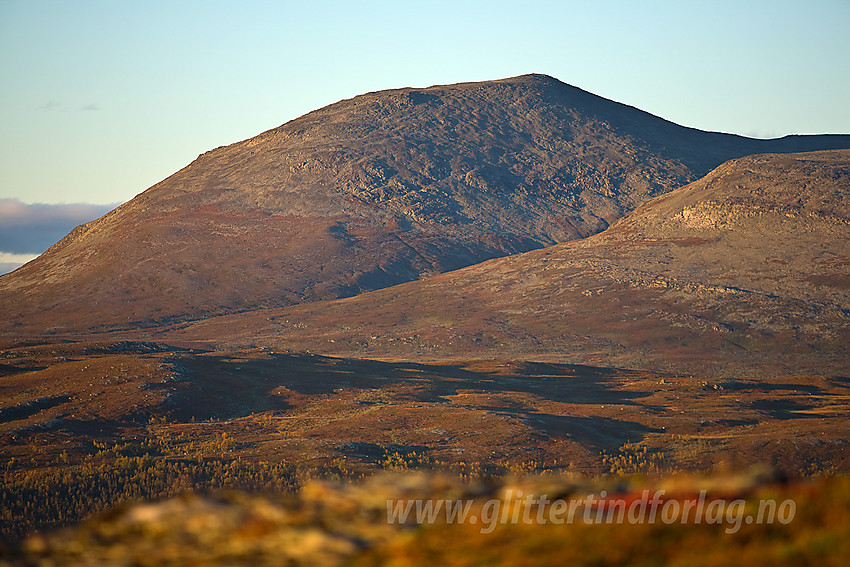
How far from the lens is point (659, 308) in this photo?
16438 cm

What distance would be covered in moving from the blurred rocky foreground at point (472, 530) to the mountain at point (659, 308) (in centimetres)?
12576

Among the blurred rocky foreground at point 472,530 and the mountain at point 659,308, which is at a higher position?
the blurred rocky foreground at point 472,530

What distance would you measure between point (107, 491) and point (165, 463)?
6343 mm

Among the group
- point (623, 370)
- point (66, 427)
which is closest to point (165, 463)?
point (66, 427)

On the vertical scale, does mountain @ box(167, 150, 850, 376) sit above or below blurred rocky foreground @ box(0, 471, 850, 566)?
below

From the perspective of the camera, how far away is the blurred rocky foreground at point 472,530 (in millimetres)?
10250

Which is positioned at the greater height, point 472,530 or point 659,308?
point 472,530

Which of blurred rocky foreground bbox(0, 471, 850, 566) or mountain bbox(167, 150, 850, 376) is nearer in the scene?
blurred rocky foreground bbox(0, 471, 850, 566)

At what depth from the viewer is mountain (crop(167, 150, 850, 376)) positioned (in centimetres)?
14538

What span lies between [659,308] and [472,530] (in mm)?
159985

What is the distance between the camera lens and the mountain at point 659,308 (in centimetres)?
14538

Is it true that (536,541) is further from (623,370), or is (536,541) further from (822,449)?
(623,370)

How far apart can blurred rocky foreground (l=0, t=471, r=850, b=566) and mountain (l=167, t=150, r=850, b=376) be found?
4951 inches

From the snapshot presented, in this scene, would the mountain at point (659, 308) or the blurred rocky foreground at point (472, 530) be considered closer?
the blurred rocky foreground at point (472, 530)
